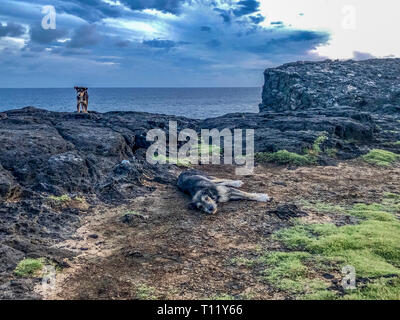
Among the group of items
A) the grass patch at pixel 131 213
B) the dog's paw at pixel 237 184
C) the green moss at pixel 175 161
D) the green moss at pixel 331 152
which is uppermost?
the green moss at pixel 331 152

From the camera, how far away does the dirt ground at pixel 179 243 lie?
7715 millimetres

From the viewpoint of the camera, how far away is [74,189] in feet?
Result: 45.4

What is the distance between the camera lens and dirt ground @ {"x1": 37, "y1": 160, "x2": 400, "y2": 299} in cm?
771

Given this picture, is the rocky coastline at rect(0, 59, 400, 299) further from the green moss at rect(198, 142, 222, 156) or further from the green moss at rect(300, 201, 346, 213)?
the green moss at rect(300, 201, 346, 213)

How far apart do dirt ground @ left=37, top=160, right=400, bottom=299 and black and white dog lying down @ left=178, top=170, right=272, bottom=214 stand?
35cm

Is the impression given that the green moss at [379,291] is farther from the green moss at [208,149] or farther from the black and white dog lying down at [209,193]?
the green moss at [208,149]

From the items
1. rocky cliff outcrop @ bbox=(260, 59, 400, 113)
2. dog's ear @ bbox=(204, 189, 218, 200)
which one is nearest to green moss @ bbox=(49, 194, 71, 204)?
dog's ear @ bbox=(204, 189, 218, 200)

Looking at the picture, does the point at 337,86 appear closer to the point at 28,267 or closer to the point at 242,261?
the point at 242,261

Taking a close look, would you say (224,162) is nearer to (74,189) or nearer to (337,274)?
(74,189)

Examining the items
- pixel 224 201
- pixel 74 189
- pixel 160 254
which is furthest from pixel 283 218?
pixel 74 189

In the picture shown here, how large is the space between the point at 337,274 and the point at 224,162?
43.1 ft

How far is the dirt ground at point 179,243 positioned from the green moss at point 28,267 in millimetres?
555

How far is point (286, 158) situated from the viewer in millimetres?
20703

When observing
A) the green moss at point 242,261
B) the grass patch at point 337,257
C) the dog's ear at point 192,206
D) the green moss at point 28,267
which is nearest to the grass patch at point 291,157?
the grass patch at point 337,257
